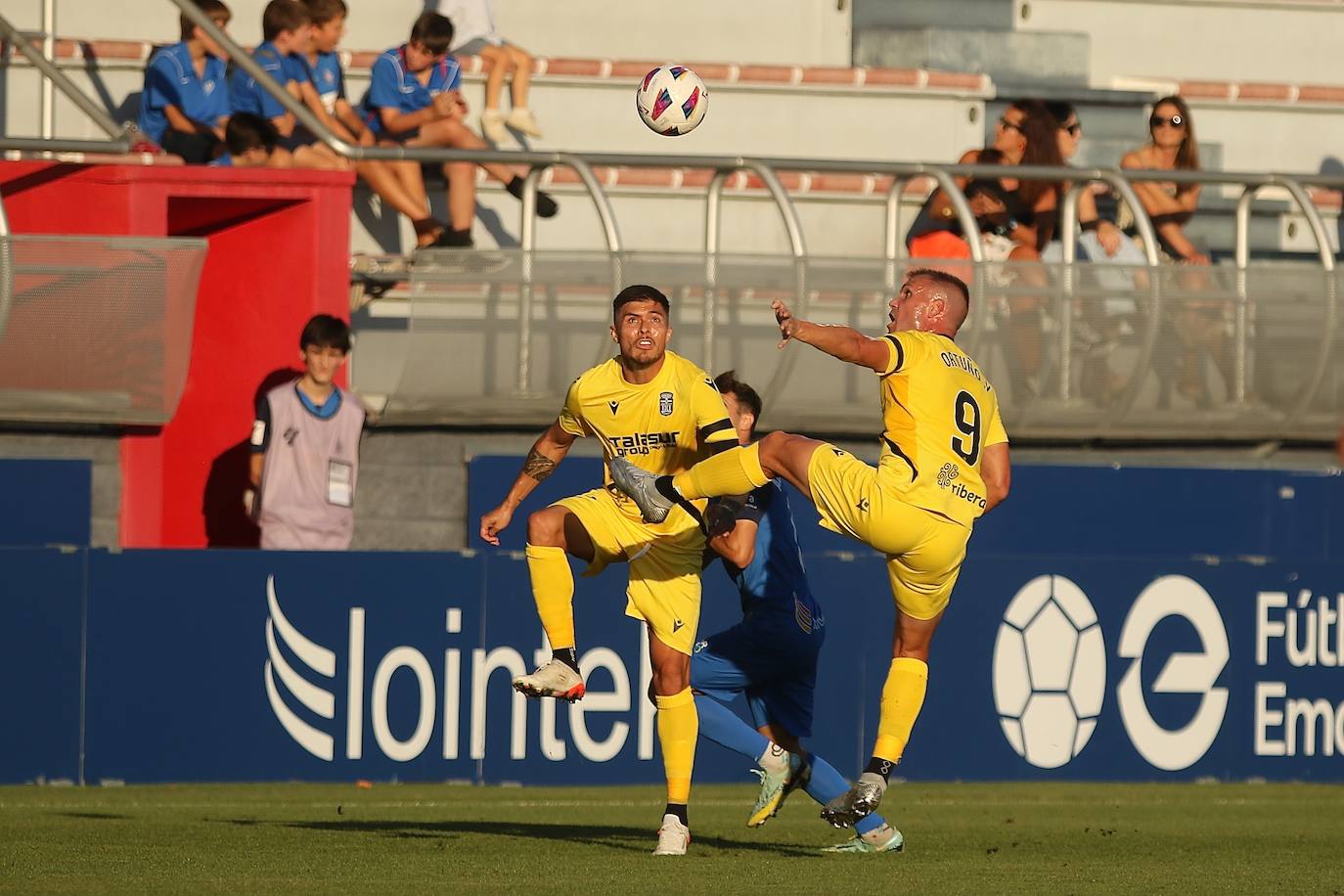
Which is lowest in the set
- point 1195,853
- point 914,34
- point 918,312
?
point 1195,853

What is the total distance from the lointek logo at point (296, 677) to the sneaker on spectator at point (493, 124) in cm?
432

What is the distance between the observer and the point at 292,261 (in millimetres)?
13781

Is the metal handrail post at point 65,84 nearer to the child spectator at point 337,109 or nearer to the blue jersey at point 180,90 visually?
the blue jersey at point 180,90

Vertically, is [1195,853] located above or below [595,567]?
below

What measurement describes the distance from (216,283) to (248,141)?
92 centimetres

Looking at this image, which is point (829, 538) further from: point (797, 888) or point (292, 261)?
point (797, 888)

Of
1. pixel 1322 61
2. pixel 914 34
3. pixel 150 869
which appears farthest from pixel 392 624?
pixel 1322 61

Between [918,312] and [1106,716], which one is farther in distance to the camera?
[1106,716]

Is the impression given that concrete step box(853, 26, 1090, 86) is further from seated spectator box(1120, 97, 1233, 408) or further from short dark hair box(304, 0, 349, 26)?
short dark hair box(304, 0, 349, 26)

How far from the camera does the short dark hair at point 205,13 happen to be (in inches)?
560

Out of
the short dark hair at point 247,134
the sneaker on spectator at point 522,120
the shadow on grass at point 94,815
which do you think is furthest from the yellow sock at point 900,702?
the sneaker on spectator at point 522,120

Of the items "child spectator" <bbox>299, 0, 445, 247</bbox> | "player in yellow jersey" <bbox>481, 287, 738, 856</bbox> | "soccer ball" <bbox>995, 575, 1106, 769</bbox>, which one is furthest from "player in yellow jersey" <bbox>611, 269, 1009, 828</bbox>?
"child spectator" <bbox>299, 0, 445, 247</bbox>

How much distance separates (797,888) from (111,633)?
5.07 m

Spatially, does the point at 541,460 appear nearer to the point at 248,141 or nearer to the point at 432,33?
the point at 248,141
